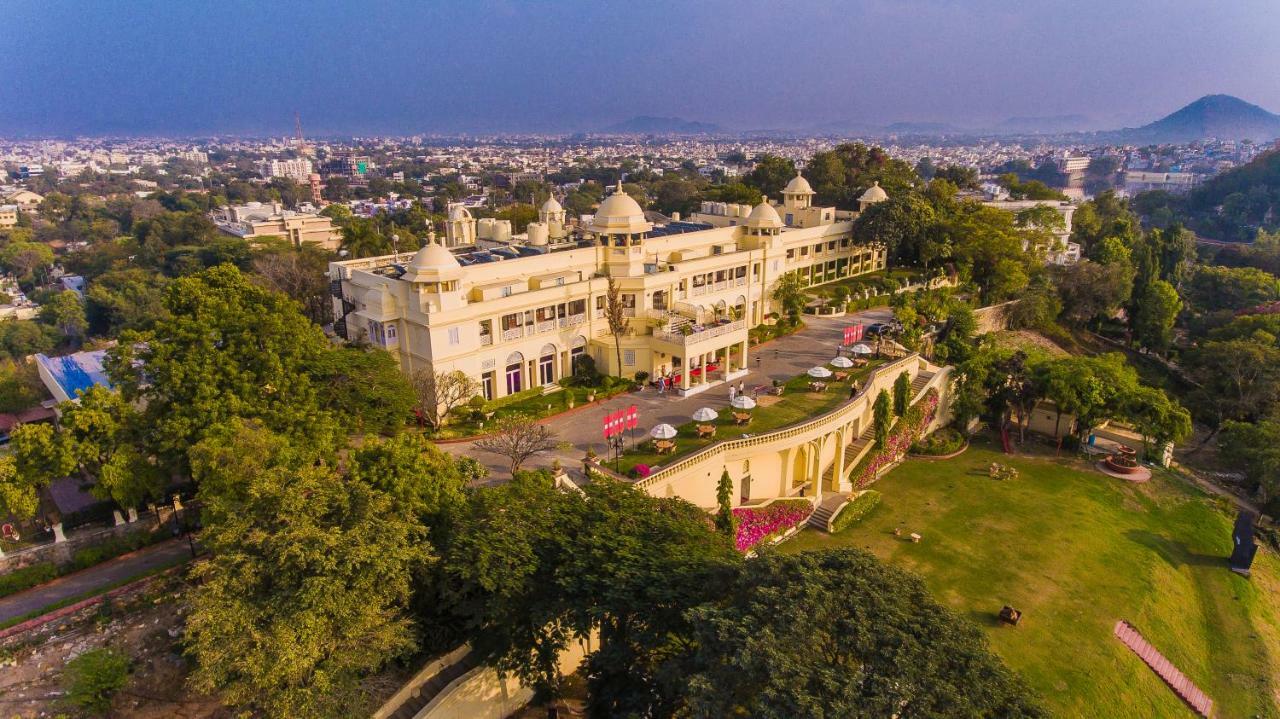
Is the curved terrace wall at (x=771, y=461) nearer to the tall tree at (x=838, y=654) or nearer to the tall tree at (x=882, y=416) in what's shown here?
the tall tree at (x=882, y=416)

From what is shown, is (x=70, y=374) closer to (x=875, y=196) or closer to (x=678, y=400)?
(x=678, y=400)

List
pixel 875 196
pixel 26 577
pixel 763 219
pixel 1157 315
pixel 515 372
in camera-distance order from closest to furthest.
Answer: pixel 26 577, pixel 515 372, pixel 763 219, pixel 1157 315, pixel 875 196

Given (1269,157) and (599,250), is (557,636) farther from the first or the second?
(1269,157)

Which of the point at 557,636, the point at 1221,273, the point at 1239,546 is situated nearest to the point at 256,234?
the point at 557,636

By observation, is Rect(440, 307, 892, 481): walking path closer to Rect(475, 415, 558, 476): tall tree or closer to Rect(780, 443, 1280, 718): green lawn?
Rect(475, 415, 558, 476): tall tree

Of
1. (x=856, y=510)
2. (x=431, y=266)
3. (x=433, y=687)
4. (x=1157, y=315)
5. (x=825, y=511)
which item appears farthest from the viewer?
(x=1157, y=315)

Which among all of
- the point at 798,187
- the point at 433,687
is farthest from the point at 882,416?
the point at 798,187

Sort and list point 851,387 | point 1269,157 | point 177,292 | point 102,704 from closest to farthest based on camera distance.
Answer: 1. point 102,704
2. point 177,292
3. point 851,387
4. point 1269,157
